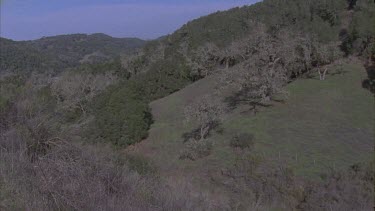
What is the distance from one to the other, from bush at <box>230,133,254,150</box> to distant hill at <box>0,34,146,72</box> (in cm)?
4694

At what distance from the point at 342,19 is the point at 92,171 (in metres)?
45.9

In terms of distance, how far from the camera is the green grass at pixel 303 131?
25.4 metres

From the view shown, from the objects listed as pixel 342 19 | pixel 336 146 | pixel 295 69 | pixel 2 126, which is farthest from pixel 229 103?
pixel 2 126

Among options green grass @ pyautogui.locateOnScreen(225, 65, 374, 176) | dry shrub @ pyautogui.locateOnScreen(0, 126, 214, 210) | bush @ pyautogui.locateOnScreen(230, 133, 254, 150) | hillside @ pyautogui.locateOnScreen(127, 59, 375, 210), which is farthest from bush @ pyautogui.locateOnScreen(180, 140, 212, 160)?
dry shrub @ pyautogui.locateOnScreen(0, 126, 214, 210)

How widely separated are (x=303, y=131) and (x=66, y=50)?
298 feet

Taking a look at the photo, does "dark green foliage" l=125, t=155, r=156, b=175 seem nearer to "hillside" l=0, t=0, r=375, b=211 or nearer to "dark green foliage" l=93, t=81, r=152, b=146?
"hillside" l=0, t=0, r=375, b=211

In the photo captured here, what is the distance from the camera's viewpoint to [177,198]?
17.9 feet

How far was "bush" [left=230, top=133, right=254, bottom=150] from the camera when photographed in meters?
28.6

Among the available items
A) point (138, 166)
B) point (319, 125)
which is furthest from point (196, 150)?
point (138, 166)

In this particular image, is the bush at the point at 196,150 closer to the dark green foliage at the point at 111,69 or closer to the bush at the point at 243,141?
the bush at the point at 243,141

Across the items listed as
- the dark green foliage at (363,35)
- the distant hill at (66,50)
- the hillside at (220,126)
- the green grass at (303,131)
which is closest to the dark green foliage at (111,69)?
the hillside at (220,126)

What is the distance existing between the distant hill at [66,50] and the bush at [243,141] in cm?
4694

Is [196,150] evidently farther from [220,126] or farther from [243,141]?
[220,126]

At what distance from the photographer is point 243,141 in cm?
2870
